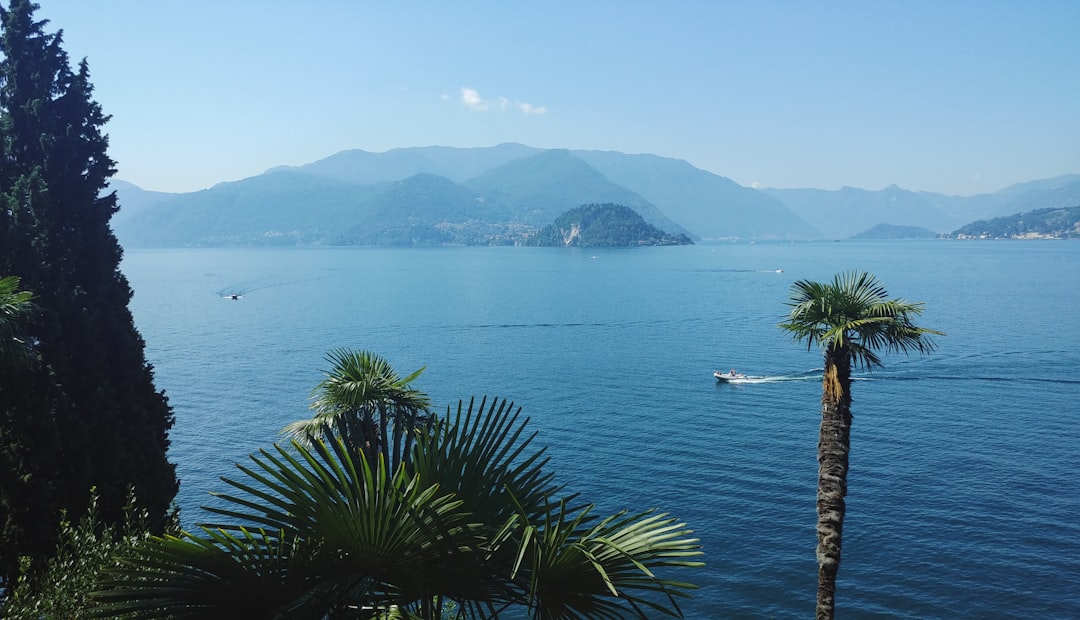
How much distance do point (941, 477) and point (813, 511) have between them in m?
10.1

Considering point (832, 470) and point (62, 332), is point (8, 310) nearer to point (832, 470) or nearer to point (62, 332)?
point (62, 332)

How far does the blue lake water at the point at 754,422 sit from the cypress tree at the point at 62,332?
58.3ft

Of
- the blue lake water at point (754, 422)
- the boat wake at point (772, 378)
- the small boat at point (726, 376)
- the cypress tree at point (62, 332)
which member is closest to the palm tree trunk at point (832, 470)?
the blue lake water at point (754, 422)

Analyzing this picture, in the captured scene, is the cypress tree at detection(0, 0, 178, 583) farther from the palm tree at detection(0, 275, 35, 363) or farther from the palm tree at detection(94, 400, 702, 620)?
the palm tree at detection(94, 400, 702, 620)

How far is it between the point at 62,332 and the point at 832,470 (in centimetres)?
2553

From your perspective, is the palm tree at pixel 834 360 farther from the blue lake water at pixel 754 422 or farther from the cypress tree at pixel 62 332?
the cypress tree at pixel 62 332

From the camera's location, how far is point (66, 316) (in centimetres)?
2648

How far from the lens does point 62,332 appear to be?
26172 millimetres

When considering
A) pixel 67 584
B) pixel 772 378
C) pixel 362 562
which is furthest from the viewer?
pixel 772 378

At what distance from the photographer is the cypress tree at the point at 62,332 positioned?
23.7m

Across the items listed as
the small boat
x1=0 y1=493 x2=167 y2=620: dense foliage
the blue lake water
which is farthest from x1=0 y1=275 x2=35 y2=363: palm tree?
the small boat

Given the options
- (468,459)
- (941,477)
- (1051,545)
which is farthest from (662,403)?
(468,459)

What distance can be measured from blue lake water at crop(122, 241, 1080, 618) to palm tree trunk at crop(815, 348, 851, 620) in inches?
552

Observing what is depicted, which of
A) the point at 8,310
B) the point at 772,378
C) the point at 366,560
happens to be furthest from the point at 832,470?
the point at 772,378
